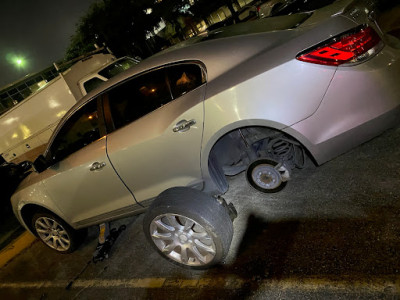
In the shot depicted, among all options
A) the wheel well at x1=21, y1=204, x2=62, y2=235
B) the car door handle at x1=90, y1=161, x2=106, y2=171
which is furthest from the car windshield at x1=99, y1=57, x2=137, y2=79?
the car door handle at x1=90, y1=161, x2=106, y2=171

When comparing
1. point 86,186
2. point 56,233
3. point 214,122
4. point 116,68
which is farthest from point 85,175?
point 116,68

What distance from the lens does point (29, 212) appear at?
347 centimetres

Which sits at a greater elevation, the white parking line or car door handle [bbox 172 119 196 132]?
car door handle [bbox 172 119 196 132]

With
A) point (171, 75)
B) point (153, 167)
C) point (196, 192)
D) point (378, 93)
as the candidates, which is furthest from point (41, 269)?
point (378, 93)

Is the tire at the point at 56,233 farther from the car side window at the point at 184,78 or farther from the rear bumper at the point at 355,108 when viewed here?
the rear bumper at the point at 355,108

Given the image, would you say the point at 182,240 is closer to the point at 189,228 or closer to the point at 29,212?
the point at 189,228

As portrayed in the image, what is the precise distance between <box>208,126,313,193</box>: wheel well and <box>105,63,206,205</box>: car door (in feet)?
0.84

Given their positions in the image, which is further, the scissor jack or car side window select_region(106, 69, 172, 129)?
the scissor jack

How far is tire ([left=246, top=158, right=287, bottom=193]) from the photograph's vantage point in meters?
2.63

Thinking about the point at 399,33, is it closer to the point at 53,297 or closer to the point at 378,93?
the point at 378,93

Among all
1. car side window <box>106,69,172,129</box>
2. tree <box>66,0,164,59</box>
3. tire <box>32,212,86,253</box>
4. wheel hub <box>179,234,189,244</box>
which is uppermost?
tree <box>66,0,164,59</box>

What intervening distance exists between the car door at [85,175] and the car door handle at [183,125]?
831mm

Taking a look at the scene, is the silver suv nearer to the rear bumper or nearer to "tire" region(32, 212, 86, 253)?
the rear bumper

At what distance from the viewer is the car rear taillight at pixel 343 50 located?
1864 millimetres
